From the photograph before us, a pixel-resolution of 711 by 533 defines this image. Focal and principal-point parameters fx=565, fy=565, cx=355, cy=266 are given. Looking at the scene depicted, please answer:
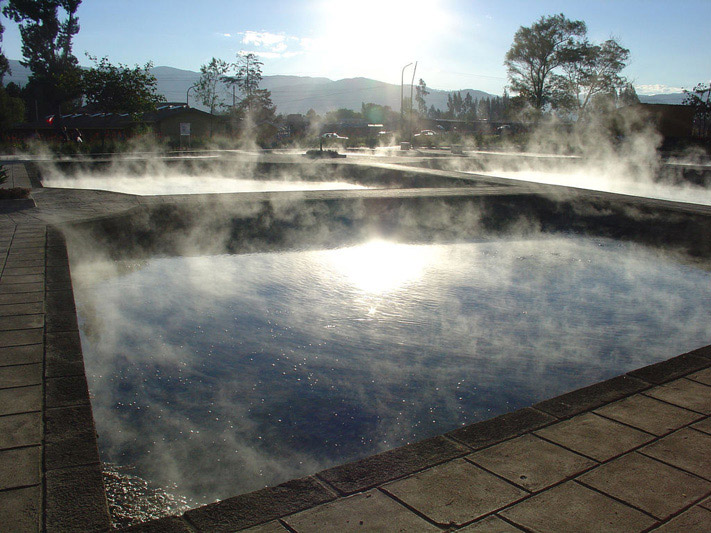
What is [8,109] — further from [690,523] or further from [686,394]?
[690,523]

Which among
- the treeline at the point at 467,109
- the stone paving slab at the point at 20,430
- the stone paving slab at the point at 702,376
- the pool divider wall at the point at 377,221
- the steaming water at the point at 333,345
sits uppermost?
the treeline at the point at 467,109

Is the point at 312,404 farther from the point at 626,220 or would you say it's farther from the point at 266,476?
the point at 626,220

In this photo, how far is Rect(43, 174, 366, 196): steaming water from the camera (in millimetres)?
11016

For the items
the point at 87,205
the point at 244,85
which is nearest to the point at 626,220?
the point at 87,205

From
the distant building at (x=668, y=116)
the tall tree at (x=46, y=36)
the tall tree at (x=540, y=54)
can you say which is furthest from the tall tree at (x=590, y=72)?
the tall tree at (x=46, y=36)

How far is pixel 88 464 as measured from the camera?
1711mm

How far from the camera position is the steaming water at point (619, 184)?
34.7 ft

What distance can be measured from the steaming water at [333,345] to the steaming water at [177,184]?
569cm

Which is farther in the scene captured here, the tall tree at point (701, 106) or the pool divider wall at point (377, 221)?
the tall tree at point (701, 106)

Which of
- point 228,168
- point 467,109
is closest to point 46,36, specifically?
point 228,168

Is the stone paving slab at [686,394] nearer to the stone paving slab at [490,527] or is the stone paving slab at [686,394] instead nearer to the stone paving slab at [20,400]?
the stone paving slab at [490,527]

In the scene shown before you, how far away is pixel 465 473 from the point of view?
1716 millimetres

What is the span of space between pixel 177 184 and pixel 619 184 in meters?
9.81

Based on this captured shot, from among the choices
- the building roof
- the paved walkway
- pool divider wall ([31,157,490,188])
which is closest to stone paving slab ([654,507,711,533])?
the paved walkway
